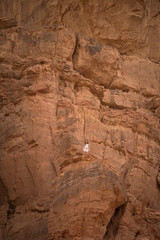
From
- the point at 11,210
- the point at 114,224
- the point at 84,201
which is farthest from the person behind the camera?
the point at 11,210

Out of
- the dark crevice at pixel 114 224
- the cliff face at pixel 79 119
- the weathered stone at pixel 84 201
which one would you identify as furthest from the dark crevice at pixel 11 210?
the dark crevice at pixel 114 224

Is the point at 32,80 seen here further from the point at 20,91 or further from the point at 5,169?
the point at 5,169

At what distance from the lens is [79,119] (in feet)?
64.6

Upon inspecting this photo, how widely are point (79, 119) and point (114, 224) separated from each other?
4184 mm

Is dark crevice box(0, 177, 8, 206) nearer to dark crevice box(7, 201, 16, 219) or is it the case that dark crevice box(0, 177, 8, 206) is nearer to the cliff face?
the cliff face

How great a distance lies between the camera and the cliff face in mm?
17234

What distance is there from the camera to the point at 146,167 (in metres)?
20.1

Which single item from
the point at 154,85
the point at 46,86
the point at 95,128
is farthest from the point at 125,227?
the point at 154,85

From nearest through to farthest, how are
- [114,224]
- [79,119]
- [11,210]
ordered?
[114,224]
[11,210]
[79,119]

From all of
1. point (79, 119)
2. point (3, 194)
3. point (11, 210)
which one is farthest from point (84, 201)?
point (79, 119)

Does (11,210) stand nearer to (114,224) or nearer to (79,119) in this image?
(114,224)

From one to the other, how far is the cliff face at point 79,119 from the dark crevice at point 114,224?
35 millimetres

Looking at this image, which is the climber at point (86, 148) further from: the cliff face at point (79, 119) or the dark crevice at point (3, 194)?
the dark crevice at point (3, 194)

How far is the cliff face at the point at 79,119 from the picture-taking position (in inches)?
679
